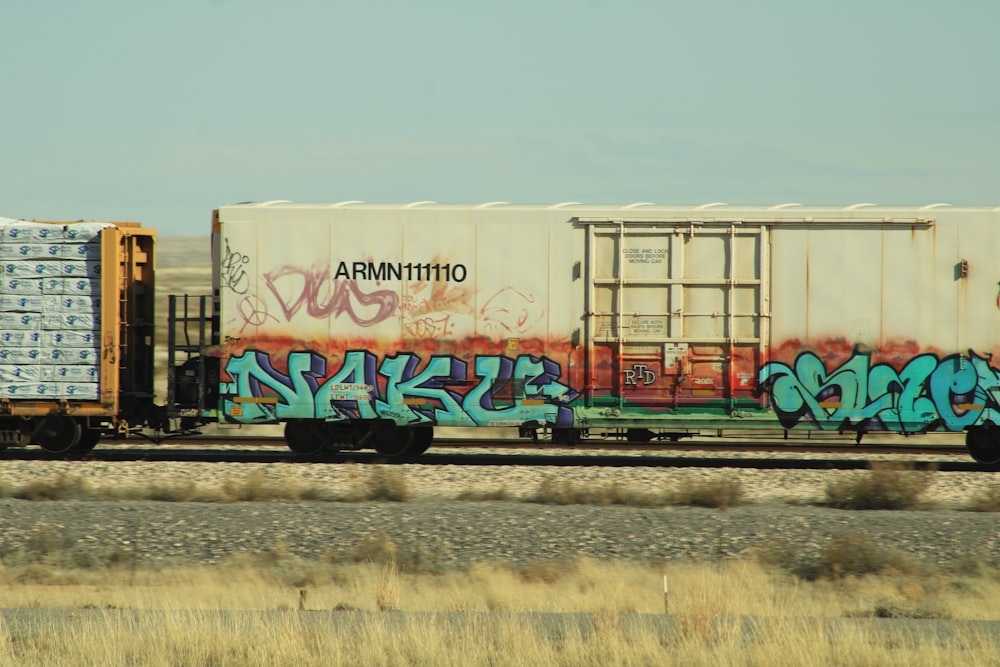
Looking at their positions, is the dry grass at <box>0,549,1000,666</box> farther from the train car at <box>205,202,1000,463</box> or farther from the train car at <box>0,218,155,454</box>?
the train car at <box>0,218,155,454</box>

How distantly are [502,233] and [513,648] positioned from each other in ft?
32.1

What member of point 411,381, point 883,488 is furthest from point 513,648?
point 411,381

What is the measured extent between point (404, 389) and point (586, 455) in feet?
11.8

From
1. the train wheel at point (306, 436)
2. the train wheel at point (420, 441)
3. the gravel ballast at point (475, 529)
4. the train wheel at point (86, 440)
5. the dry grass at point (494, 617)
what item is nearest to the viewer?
the dry grass at point (494, 617)

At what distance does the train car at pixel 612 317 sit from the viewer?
15812mm

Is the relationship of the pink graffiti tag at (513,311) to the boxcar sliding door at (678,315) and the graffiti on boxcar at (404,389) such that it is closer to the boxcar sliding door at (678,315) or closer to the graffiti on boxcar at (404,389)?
the graffiti on boxcar at (404,389)

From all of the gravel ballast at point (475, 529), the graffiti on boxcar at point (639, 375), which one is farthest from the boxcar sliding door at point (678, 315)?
the gravel ballast at point (475, 529)

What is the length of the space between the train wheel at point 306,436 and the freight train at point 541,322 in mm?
47

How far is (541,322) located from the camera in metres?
16.1

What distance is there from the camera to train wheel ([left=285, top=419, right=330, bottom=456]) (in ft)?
55.4

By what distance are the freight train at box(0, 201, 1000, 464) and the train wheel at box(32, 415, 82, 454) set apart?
4cm

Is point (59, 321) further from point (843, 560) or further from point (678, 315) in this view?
point (843, 560)

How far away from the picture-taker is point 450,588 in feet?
32.0

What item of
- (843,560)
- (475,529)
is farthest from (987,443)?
(475,529)
